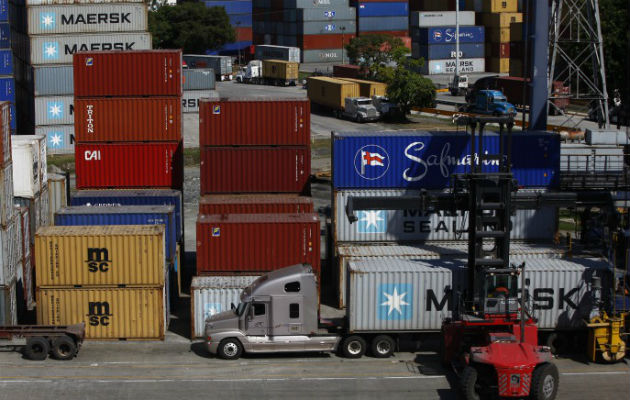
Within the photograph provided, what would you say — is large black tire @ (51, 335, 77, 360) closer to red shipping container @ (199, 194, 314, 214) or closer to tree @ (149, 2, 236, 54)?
red shipping container @ (199, 194, 314, 214)

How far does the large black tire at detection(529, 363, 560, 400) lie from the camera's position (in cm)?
2328

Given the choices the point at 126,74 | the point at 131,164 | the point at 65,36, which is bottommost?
the point at 131,164

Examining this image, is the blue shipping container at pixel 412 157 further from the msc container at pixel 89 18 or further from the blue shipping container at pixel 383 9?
the blue shipping container at pixel 383 9

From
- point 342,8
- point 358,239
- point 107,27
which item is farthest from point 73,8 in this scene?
point 342,8

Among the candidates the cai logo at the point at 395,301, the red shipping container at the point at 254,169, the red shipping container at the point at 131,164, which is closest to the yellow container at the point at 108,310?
the cai logo at the point at 395,301

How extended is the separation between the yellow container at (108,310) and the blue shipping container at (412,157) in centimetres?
883

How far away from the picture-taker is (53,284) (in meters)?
28.7

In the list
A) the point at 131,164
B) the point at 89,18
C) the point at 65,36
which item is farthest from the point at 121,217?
the point at 65,36

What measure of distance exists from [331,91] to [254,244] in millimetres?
56221

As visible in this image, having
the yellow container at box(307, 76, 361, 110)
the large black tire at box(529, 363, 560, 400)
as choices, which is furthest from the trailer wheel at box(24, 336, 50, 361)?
the yellow container at box(307, 76, 361, 110)

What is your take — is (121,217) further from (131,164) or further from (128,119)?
(128,119)

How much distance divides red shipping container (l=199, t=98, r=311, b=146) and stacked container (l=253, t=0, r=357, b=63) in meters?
96.1

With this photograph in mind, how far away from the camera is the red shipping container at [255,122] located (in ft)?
116

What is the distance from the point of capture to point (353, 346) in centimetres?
2734
